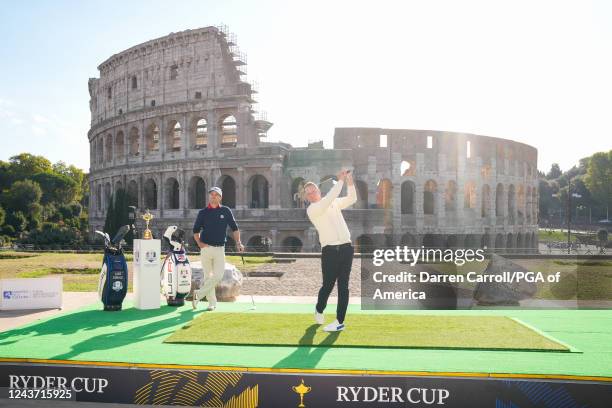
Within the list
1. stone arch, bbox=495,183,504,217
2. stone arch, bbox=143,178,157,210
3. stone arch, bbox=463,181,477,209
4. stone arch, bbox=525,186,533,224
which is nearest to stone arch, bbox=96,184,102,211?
stone arch, bbox=143,178,157,210

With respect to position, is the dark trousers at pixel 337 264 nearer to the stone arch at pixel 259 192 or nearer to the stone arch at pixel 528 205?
the stone arch at pixel 259 192

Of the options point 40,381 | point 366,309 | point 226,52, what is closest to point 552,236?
point 226,52

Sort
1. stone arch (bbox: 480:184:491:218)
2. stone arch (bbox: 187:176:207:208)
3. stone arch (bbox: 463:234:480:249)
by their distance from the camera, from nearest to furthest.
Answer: stone arch (bbox: 187:176:207:208)
stone arch (bbox: 463:234:480:249)
stone arch (bbox: 480:184:491:218)

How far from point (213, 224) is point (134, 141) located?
4152 cm

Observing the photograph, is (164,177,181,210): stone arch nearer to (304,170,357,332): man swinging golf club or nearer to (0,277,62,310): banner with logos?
(0,277,62,310): banner with logos

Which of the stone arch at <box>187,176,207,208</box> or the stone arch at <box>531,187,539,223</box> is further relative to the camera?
the stone arch at <box>531,187,539,223</box>

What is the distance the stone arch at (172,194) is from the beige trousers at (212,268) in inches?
1367

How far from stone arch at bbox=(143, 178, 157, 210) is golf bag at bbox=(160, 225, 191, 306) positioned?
36525 millimetres

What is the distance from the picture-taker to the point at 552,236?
232 ft

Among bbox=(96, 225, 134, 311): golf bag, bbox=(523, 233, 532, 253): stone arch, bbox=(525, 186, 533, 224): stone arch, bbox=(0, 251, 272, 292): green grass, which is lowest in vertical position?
bbox=(523, 233, 532, 253): stone arch

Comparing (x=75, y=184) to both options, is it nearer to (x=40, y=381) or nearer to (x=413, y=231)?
(x=413, y=231)

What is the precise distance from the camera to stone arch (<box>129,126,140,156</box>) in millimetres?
45625

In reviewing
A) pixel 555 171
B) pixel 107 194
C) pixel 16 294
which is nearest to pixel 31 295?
pixel 16 294

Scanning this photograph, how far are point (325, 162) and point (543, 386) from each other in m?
34.1
